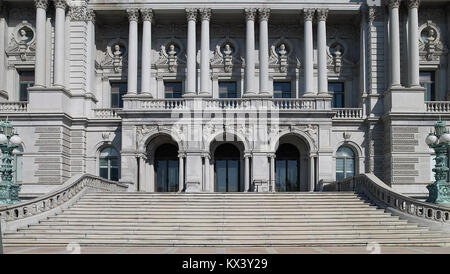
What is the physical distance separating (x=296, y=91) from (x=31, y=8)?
20.3 meters

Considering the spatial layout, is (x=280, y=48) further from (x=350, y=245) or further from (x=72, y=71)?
(x=350, y=245)

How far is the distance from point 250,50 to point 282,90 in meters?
4.51

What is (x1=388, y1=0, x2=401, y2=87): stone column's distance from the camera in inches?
1572

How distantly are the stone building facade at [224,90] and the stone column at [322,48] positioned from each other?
73 millimetres

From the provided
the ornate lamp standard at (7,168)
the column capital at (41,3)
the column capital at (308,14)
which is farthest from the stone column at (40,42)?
the column capital at (308,14)

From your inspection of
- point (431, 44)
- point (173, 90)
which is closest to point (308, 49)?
point (431, 44)

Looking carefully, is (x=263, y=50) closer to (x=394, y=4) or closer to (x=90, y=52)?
(x=394, y=4)

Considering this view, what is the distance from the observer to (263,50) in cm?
4153

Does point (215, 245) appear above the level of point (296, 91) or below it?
below

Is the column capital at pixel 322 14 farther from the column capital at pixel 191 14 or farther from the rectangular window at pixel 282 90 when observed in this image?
the column capital at pixel 191 14

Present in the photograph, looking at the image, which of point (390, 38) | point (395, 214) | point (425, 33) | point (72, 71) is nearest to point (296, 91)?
point (390, 38)

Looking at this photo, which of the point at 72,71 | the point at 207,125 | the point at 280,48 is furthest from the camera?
the point at 280,48
